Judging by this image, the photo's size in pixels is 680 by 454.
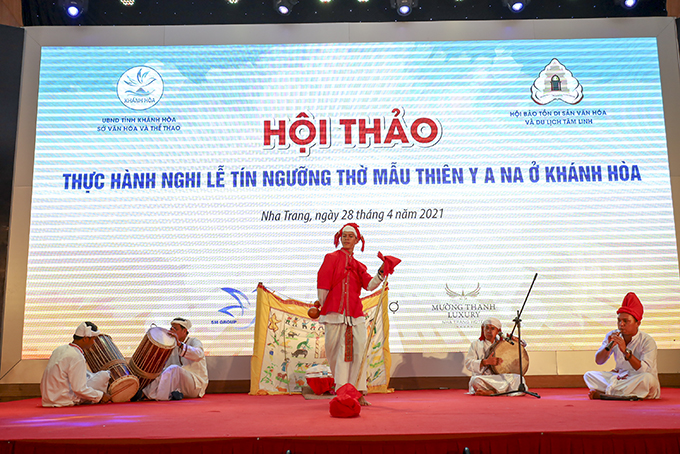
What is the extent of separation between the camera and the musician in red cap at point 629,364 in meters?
4.47

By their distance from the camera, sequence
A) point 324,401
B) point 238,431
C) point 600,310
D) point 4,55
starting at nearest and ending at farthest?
point 238,431 < point 324,401 < point 600,310 < point 4,55

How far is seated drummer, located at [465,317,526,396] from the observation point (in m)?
5.04

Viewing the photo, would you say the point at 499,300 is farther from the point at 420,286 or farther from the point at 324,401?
the point at 324,401

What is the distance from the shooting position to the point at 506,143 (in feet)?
20.7

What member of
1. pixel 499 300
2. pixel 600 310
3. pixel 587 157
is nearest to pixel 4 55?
pixel 499 300

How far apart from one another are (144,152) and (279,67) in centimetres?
182

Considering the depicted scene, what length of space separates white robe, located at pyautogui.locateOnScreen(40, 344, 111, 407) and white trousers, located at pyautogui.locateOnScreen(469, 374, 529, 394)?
3363 mm

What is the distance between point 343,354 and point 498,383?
61.2 inches

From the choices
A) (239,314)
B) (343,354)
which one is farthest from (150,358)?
(343,354)

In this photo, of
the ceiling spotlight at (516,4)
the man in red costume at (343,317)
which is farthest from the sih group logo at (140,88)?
the ceiling spotlight at (516,4)

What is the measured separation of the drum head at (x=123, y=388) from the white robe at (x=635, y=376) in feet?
13.1

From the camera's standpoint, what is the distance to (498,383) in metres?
5.01

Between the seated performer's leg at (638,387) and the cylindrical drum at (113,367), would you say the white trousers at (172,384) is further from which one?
the seated performer's leg at (638,387)

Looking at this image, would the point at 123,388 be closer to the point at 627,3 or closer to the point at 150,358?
the point at 150,358
